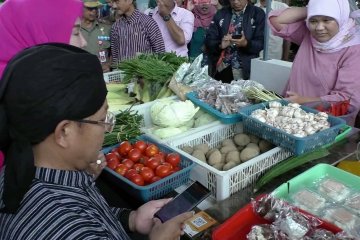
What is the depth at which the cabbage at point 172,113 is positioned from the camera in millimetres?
2346

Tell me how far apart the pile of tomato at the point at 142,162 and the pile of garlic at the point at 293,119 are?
62cm

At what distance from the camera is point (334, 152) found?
2.03 meters

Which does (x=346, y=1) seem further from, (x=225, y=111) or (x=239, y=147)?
(x=239, y=147)

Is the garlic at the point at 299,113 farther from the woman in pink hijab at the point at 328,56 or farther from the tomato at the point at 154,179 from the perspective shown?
the tomato at the point at 154,179

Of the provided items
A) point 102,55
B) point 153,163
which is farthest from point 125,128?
point 102,55

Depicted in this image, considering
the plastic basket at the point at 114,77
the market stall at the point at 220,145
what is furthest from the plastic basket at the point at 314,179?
the plastic basket at the point at 114,77

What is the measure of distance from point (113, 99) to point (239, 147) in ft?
4.13

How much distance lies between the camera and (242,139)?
85.3 inches

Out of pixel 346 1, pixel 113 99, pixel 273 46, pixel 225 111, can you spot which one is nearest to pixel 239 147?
pixel 225 111

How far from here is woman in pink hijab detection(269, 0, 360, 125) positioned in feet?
8.80

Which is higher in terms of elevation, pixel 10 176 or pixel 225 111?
pixel 10 176

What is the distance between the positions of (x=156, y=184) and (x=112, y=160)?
13.2 inches

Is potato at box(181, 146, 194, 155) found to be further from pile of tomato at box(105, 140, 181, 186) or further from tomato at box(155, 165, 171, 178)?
tomato at box(155, 165, 171, 178)

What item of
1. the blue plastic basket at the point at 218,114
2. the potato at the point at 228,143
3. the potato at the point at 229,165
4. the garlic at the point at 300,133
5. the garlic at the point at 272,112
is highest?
the garlic at the point at 272,112
